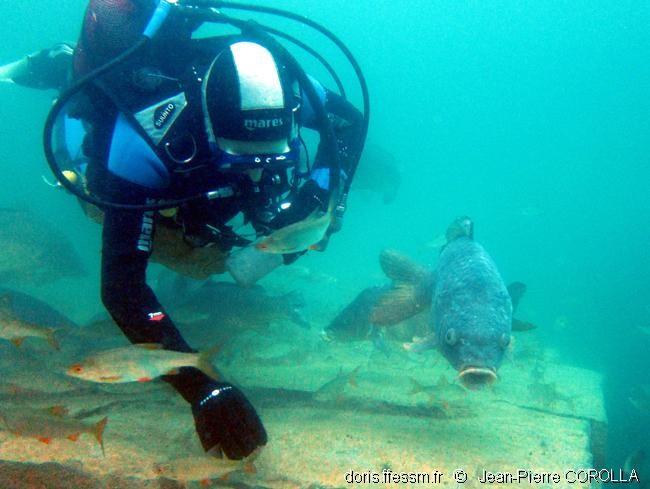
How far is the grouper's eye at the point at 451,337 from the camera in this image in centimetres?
261

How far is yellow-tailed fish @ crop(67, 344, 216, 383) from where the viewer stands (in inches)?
87.8

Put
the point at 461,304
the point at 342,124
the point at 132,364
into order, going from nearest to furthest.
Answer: the point at 132,364
the point at 461,304
the point at 342,124

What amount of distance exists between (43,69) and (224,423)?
6.28 metres

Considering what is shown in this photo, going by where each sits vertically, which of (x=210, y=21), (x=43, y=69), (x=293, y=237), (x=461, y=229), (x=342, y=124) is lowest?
(x=461, y=229)

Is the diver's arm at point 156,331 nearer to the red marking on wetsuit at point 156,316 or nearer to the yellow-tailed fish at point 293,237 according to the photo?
the red marking on wetsuit at point 156,316

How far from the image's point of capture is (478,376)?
2473 mm

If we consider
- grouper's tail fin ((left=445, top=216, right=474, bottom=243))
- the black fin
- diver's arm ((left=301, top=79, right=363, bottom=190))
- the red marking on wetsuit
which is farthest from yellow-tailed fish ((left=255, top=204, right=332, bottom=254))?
the black fin

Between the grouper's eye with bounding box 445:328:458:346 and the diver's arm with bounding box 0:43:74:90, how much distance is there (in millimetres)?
6331

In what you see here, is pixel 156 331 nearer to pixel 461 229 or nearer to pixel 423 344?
pixel 423 344

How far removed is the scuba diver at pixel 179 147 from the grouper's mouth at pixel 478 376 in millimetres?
1403

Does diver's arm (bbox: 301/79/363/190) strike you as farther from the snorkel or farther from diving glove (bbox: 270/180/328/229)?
diving glove (bbox: 270/180/328/229)

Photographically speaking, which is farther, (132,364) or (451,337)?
(451,337)

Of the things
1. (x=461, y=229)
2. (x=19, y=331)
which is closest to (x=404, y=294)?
(x=461, y=229)

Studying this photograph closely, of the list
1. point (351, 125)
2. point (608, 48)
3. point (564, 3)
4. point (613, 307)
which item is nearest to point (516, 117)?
point (608, 48)
